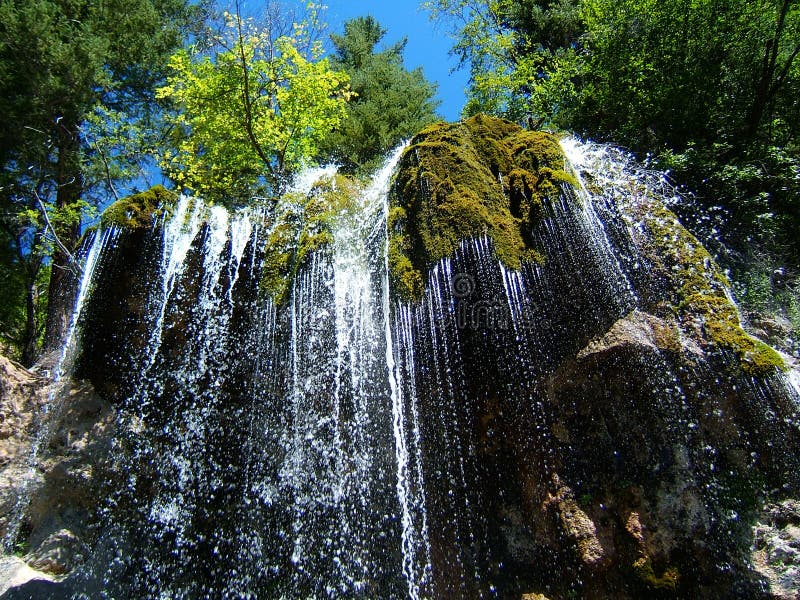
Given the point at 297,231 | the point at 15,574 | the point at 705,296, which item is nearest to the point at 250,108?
the point at 297,231

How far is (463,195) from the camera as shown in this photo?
6258mm

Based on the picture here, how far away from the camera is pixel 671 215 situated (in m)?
5.89

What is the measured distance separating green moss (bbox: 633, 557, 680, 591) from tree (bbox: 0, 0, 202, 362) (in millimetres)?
9886

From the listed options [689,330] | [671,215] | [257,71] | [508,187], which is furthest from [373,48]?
[689,330]

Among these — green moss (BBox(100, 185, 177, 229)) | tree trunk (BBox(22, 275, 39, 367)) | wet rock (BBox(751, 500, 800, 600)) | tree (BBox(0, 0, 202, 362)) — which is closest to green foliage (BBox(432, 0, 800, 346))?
wet rock (BBox(751, 500, 800, 600))

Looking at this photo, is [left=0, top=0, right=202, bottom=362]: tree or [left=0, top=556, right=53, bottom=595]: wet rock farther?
[left=0, top=0, right=202, bottom=362]: tree

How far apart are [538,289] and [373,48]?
55.0ft

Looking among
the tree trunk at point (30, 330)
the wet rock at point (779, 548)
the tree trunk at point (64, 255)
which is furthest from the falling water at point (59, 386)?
the wet rock at point (779, 548)

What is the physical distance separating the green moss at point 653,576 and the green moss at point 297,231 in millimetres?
4842

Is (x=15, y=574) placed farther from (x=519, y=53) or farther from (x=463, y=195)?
(x=519, y=53)

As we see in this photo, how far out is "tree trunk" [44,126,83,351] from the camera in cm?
800

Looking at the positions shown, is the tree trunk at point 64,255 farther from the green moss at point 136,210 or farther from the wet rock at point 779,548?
the wet rock at point 779,548

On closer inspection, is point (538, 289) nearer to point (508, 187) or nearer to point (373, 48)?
A: point (508, 187)

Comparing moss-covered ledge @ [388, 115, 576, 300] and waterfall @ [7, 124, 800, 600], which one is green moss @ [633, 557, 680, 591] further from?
moss-covered ledge @ [388, 115, 576, 300]
